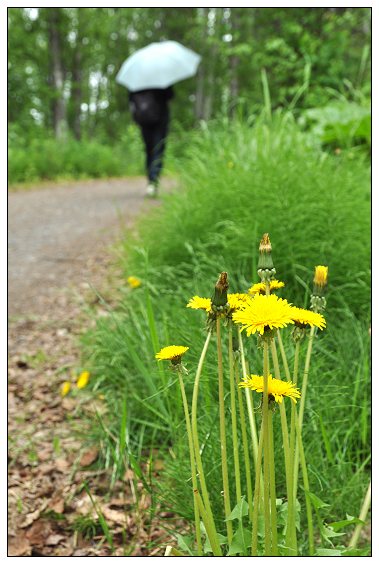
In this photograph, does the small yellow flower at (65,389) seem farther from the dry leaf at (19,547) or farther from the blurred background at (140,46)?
the blurred background at (140,46)

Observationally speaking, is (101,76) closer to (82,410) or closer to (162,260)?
(162,260)

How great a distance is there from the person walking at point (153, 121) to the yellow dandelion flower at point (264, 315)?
2135mm

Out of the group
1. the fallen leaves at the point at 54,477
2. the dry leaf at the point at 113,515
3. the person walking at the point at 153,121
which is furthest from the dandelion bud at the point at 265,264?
the person walking at the point at 153,121

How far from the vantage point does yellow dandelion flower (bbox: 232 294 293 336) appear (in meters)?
0.52


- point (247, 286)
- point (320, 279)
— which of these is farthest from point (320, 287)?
point (247, 286)

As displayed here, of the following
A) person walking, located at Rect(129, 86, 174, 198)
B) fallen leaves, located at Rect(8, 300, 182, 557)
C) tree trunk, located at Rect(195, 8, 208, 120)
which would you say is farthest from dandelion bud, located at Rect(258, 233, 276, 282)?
person walking, located at Rect(129, 86, 174, 198)

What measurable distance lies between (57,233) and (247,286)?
2.77 feet

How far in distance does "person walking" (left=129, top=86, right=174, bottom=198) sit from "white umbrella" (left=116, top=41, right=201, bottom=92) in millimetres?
785

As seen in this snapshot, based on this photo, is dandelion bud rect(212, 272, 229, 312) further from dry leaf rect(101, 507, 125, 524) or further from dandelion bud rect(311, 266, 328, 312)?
dry leaf rect(101, 507, 125, 524)

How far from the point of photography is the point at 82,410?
1664mm

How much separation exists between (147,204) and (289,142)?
31.9 inches

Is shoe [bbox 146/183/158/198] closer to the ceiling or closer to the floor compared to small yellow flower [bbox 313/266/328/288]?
closer to the ceiling

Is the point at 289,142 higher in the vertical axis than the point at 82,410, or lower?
higher

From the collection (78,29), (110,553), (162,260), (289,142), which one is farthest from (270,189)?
(110,553)
